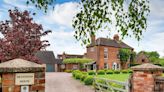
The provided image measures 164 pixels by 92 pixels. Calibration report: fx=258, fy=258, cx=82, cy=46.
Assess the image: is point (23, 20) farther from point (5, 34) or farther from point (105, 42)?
point (105, 42)

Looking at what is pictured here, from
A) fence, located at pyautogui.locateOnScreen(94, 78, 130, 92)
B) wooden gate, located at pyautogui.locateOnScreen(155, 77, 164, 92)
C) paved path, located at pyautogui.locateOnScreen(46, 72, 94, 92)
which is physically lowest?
paved path, located at pyautogui.locateOnScreen(46, 72, 94, 92)

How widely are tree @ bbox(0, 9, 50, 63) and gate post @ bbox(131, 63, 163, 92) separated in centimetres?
1169

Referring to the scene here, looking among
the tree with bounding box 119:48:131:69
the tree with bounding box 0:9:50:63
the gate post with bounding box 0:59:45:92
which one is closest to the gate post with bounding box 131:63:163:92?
the gate post with bounding box 0:59:45:92

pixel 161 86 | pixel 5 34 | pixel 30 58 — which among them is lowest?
pixel 161 86

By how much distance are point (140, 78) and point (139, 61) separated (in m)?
55.2

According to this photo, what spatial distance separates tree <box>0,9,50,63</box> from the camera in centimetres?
1962

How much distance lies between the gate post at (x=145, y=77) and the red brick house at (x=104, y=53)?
44.3m

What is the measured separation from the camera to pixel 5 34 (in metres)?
22.0

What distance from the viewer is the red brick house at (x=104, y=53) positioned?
53.9m

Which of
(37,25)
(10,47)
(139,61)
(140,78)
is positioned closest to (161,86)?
(140,78)

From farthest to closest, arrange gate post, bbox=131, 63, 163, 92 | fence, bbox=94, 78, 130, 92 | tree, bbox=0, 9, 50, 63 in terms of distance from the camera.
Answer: tree, bbox=0, 9, 50, 63 < fence, bbox=94, 78, 130, 92 < gate post, bbox=131, 63, 163, 92

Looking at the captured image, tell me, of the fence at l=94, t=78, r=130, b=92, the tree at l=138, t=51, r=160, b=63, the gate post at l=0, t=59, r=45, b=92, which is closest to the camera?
the gate post at l=0, t=59, r=45, b=92

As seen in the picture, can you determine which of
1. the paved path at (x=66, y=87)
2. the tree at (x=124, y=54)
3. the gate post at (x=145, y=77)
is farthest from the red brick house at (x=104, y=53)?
the gate post at (x=145, y=77)

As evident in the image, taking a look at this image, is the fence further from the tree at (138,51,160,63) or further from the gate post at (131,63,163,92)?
the tree at (138,51,160,63)
